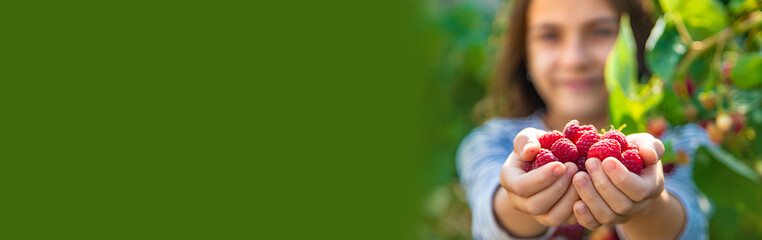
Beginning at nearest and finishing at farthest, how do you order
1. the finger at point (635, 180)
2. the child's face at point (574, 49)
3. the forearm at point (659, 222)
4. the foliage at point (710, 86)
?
1. the finger at point (635, 180)
2. the forearm at point (659, 222)
3. the foliage at point (710, 86)
4. the child's face at point (574, 49)

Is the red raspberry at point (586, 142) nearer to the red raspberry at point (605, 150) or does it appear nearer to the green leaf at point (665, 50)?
the red raspberry at point (605, 150)

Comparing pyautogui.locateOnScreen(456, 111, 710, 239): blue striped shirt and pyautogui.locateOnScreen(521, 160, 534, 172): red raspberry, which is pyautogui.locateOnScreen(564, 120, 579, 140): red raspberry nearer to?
pyautogui.locateOnScreen(521, 160, 534, 172): red raspberry

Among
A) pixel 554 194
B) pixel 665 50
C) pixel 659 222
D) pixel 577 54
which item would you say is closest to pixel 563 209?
pixel 554 194

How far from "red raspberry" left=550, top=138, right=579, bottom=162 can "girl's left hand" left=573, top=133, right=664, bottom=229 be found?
0.10ft

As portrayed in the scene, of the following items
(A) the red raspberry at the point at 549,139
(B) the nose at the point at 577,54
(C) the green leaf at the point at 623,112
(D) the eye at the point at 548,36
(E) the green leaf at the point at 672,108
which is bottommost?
(A) the red raspberry at the point at 549,139

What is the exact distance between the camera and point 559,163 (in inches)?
18.7

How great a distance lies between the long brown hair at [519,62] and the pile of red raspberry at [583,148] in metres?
0.42

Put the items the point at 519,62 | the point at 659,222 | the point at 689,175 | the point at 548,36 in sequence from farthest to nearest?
1. the point at 519,62
2. the point at 548,36
3. the point at 689,175
4. the point at 659,222

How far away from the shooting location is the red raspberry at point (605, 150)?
0.48 metres

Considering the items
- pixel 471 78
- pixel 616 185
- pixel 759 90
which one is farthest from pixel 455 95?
pixel 616 185

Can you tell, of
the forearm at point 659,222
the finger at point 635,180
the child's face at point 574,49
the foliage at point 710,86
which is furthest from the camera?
the child's face at point 574,49

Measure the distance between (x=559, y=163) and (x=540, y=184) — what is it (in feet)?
0.07

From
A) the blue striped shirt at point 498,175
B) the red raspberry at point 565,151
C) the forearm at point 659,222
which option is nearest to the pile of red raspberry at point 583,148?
the red raspberry at point 565,151

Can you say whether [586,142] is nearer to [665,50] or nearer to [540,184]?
[540,184]
